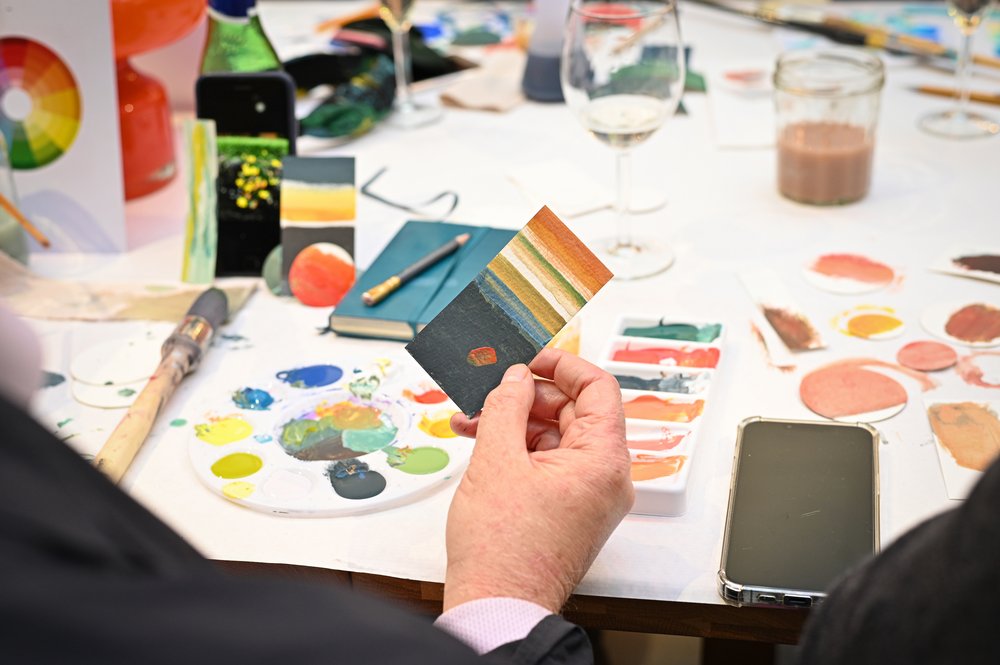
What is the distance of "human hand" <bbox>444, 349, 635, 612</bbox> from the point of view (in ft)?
2.60

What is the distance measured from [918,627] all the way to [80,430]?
803mm

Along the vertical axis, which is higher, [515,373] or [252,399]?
[515,373]

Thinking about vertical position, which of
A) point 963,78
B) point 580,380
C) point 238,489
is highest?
point 963,78

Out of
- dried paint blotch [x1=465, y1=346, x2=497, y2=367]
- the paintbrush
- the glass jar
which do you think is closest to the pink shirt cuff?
dried paint blotch [x1=465, y1=346, x2=497, y2=367]

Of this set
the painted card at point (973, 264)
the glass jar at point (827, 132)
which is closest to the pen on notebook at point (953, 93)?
the glass jar at point (827, 132)

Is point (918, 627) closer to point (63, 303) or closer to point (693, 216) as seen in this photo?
point (693, 216)

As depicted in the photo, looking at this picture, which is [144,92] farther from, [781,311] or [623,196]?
[781,311]

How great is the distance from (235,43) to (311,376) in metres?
0.65

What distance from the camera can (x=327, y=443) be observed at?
1.03 metres

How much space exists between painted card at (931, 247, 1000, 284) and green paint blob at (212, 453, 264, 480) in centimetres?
80

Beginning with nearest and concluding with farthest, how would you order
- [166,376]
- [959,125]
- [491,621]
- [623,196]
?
[491,621]
[166,376]
[623,196]
[959,125]

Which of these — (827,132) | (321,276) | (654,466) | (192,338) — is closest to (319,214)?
→ (321,276)

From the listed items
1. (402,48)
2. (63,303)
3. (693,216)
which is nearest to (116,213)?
(63,303)

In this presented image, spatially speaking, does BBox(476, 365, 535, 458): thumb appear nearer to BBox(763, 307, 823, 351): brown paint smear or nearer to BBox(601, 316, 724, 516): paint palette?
BBox(601, 316, 724, 516): paint palette
